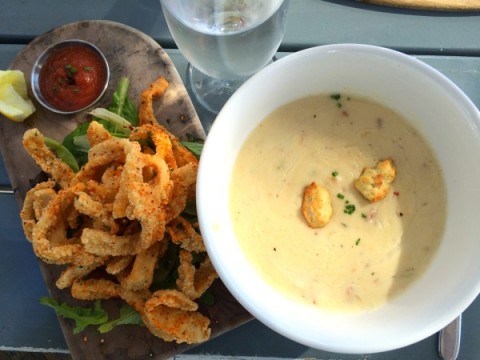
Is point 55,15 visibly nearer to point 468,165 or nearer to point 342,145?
point 342,145

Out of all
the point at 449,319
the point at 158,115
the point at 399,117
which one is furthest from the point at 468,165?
the point at 158,115

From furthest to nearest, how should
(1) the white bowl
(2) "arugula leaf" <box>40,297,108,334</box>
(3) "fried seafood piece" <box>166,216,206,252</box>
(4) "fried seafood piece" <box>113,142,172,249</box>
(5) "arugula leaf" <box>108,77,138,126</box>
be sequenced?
1. (5) "arugula leaf" <box>108,77,138,126</box>
2. (2) "arugula leaf" <box>40,297,108,334</box>
3. (3) "fried seafood piece" <box>166,216,206,252</box>
4. (4) "fried seafood piece" <box>113,142,172,249</box>
5. (1) the white bowl

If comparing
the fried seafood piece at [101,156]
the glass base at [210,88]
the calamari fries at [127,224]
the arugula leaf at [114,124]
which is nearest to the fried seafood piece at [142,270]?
the calamari fries at [127,224]

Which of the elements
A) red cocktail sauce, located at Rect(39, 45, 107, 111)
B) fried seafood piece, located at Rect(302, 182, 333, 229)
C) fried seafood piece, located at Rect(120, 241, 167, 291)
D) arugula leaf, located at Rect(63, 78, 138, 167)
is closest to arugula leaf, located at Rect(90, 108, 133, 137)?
arugula leaf, located at Rect(63, 78, 138, 167)

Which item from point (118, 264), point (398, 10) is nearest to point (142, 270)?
point (118, 264)

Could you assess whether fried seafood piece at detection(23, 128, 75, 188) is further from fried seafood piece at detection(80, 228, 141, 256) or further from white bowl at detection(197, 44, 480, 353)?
white bowl at detection(197, 44, 480, 353)

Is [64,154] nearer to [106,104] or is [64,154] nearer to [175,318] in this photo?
[106,104]
